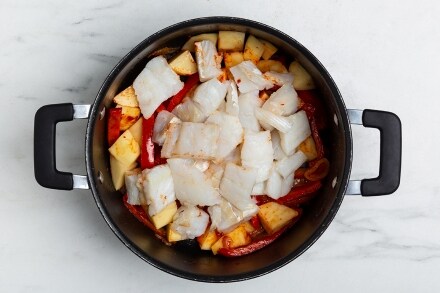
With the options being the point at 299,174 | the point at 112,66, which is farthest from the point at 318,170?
the point at 112,66

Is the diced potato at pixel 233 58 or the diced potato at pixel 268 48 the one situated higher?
the diced potato at pixel 268 48

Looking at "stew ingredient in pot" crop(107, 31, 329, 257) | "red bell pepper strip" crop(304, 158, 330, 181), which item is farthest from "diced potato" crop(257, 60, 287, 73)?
"red bell pepper strip" crop(304, 158, 330, 181)

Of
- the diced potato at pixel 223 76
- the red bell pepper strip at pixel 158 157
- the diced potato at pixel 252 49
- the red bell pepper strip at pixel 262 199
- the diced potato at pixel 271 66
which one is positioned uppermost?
the diced potato at pixel 252 49


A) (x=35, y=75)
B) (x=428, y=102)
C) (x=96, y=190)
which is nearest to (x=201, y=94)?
(x=96, y=190)

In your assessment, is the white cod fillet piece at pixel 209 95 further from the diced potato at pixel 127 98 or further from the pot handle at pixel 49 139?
the pot handle at pixel 49 139

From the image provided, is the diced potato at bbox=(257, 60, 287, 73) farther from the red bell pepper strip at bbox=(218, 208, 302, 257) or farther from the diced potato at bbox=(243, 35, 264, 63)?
the red bell pepper strip at bbox=(218, 208, 302, 257)

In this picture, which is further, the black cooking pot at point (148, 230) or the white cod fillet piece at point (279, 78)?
the white cod fillet piece at point (279, 78)

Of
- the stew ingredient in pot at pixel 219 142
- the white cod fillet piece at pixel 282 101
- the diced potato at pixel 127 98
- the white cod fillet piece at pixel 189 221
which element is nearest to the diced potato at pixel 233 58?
the stew ingredient in pot at pixel 219 142
